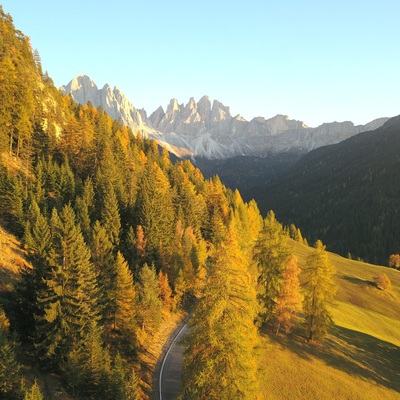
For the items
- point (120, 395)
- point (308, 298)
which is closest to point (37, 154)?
→ point (120, 395)

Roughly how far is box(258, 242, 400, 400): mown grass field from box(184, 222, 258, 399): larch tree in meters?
5.03

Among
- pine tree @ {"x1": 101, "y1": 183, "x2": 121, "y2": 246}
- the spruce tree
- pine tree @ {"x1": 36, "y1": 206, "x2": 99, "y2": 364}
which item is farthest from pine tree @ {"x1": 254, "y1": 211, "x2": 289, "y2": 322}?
the spruce tree

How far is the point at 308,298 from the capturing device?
39.7 meters

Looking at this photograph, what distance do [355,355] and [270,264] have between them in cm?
1748

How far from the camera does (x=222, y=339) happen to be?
64.0 ft

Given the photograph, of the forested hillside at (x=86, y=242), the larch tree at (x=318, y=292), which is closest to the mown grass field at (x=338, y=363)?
the larch tree at (x=318, y=292)

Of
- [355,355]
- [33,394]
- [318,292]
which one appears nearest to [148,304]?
[33,394]

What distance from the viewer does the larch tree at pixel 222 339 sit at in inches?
755

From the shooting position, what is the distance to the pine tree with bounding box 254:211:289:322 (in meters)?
39.2

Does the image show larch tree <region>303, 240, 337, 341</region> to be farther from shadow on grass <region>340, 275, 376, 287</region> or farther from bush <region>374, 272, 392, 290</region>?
bush <region>374, 272, 392, 290</region>

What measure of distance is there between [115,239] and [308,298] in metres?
31.7

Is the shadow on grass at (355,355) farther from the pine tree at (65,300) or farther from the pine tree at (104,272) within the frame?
the pine tree at (65,300)

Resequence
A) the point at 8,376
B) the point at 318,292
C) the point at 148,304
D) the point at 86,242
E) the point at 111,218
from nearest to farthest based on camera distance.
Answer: the point at 8,376
the point at 148,304
the point at 318,292
the point at 86,242
the point at 111,218

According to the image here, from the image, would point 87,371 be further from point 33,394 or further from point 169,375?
point 169,375
